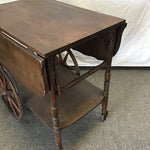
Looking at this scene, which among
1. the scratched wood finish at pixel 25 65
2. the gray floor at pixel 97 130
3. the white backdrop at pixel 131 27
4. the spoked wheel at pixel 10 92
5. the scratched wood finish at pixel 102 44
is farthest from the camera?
the white backdrop at pixel 131 27

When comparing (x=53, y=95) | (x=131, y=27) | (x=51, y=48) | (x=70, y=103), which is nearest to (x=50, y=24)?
(x=51, y=48)

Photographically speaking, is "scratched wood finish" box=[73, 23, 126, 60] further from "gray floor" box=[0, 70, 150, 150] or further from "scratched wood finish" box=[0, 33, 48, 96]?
"gray floor" box=[0, 70, 150, 150]

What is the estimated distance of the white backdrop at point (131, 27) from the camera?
4.87 feet

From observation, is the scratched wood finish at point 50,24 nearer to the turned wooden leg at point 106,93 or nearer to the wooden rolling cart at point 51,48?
the wooden rolling cart at point 51,48

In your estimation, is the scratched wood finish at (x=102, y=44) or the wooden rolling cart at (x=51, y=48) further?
the scratched wood finish at (x=102, y=44)

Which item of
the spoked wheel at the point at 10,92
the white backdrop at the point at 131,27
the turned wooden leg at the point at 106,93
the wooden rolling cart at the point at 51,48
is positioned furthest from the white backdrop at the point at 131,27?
the spoked wheel at the point at 10,92

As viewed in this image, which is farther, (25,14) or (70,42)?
(25,14)

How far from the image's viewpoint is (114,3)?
148 cm

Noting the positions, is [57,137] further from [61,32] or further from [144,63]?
[144,63]

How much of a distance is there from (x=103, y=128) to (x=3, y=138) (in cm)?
69

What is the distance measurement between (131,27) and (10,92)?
1115mm

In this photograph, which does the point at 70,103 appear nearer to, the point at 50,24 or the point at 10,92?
the point at 10,92

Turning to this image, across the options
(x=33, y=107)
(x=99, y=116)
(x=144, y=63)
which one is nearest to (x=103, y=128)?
(x=99, y=116)

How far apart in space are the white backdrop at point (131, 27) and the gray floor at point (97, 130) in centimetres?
38
